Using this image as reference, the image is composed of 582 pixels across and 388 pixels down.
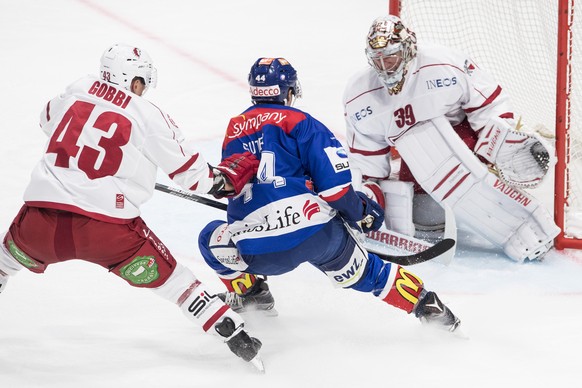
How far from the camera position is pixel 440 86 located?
12.1 ft

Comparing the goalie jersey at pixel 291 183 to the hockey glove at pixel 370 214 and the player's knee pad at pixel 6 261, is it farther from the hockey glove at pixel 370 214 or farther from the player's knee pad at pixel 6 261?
the player's knee pad at pixel 6 261

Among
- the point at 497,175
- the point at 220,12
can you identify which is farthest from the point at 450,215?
the point at 220,12

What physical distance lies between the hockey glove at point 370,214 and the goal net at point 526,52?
2.99 feet

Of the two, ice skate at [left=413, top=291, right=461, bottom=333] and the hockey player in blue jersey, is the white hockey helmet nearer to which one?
the hockey player in blue jersey

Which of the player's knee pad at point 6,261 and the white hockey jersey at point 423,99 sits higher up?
the white hockey jersey at point 423,99

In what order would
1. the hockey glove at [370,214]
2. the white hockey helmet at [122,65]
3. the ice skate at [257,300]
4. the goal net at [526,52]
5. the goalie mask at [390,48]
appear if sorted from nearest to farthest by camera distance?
1. the white hockey helmet at [122,65]
2. the hockey glove at [370,214]
3. the ice skate at [257,300]
4. the goalie mask at [390,48]
5. the goal net at [526,52]

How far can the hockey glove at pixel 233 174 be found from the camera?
116 inches

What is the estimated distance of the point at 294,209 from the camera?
9.75 ft

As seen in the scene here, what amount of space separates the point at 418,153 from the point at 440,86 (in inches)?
11.6

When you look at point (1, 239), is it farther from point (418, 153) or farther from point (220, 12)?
point (220, 12)

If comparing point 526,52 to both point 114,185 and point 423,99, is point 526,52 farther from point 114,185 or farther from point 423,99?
point 114,185

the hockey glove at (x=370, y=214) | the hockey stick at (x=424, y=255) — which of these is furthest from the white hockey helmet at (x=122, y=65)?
the hockey stick at (x=424, y=255)

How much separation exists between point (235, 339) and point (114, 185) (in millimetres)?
601

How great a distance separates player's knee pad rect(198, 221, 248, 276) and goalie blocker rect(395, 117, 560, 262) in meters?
0.99
